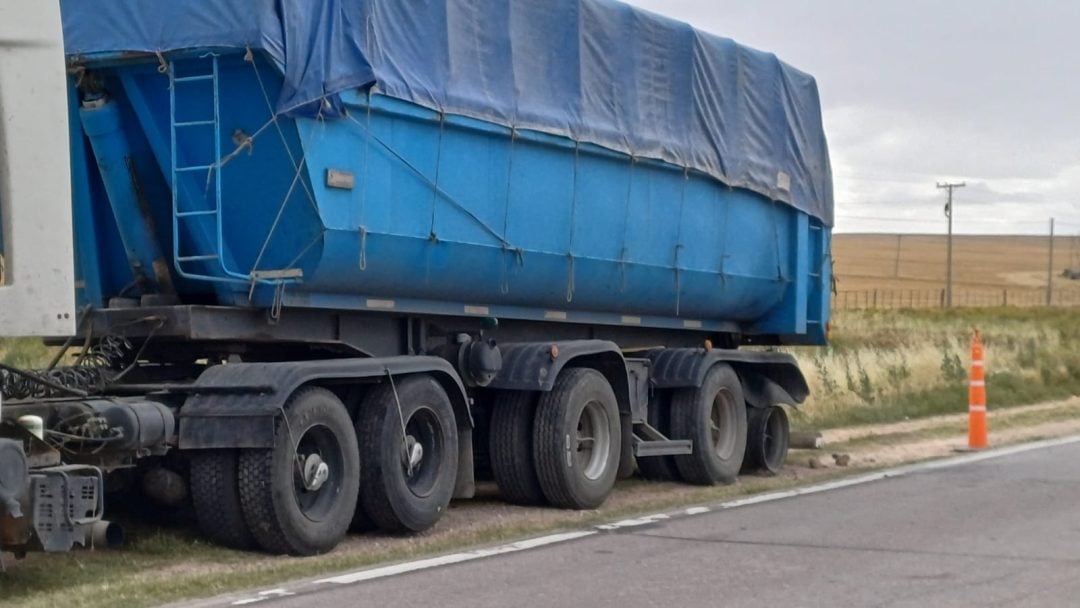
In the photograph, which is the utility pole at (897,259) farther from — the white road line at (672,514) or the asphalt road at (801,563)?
the asphalt road at (801,563)

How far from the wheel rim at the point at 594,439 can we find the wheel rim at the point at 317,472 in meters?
3.18

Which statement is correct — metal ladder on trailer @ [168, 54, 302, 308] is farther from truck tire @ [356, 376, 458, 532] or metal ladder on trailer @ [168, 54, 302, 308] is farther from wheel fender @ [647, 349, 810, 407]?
wheel fender @ [647, 349, 810, 407]

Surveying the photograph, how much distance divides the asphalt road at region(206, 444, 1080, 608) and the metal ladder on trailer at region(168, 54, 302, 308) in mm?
2408

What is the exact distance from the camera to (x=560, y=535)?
10.7m

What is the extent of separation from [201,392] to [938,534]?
5.09 m

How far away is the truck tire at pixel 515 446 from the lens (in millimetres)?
12484

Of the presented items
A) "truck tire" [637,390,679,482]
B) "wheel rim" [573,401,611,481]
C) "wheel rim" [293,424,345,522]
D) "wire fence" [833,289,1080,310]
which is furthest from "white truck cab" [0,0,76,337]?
"wire fence" [833,289,1080,310]

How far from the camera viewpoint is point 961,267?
124688mm

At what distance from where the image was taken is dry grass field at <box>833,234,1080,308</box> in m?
100

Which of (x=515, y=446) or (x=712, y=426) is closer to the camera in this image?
(x=515, y=446)

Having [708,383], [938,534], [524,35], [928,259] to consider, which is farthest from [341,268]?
[928,259]

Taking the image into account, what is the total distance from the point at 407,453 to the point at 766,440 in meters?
6.16

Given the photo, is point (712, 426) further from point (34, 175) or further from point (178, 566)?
point (34, 175)

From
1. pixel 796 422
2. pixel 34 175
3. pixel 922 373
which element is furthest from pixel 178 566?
pixel 922 373
